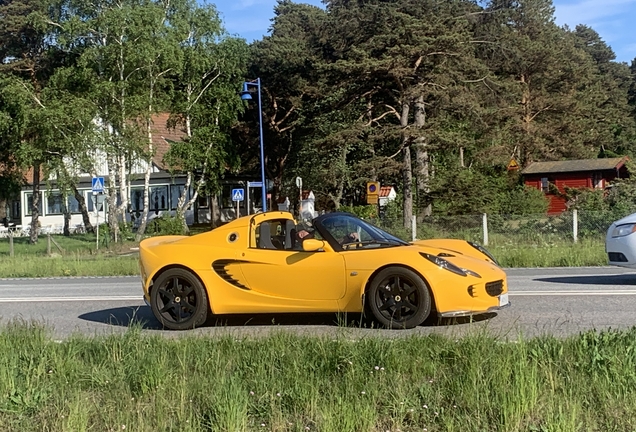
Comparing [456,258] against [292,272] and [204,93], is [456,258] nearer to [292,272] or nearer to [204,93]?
[292,272]

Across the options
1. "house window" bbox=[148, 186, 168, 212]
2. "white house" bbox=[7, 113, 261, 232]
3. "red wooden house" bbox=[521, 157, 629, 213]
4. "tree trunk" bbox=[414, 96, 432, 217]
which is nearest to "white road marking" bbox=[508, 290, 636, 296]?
"tree trunk" bbox=[414, 96, 432, 217]

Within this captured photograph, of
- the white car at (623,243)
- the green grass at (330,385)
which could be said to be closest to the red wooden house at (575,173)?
the white car at (623,243)

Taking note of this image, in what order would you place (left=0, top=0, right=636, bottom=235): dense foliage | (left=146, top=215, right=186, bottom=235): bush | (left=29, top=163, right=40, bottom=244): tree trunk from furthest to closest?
(left=29, top=163, right=40, bottom=244): tree trunk, (left=146, top=215, right=186, bottom=235): bush, (left=0, top=0, right=636, bottom=235): dense foliage

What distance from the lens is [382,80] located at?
1336 inches

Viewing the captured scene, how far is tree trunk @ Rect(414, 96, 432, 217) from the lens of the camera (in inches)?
1251

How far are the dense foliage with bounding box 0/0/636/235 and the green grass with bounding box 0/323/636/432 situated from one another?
86.1ft

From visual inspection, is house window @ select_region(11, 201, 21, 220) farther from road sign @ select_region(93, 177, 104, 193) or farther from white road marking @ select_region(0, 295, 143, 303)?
white road marking @ select_region(0, 295, 143, 303)

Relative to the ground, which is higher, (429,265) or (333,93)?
(333,93)

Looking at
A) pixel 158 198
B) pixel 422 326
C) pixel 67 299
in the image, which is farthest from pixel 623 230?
pixel 158 198

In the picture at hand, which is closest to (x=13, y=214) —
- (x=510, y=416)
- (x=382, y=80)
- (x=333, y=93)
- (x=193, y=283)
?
(x=333, y=93)

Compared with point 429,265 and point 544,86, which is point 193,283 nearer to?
point 429,265

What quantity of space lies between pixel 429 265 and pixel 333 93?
33315 millimetres

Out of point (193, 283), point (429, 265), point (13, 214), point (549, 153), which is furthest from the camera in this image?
point (13, 214)

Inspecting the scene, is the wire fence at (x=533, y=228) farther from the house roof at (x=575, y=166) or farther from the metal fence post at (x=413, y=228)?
the house roof at (x=575, y=166)
